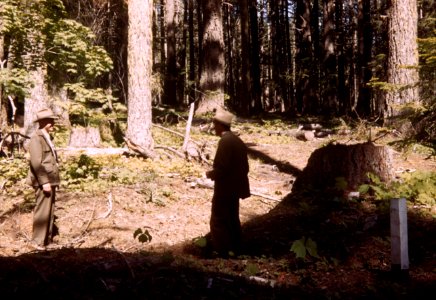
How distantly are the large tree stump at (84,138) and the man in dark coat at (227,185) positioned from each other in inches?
316

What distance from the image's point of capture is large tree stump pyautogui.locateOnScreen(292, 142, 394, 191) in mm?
7777

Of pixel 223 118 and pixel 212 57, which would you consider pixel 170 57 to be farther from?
pixel 223 118

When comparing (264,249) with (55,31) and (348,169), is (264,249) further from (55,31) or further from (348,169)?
(55,31)

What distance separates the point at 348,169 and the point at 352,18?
120ft

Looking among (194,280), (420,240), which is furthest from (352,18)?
(194,280)

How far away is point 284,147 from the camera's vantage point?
1480 cm

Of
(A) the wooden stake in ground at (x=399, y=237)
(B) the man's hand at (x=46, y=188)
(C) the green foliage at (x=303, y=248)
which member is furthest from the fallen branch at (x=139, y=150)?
(A) the wooden stake in ground at (x=399, y=237)

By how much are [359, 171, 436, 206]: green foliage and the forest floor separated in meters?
0.24

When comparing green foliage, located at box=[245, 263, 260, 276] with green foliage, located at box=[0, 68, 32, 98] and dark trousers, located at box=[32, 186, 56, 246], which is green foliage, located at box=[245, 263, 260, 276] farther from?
green foliage, located at box=[0, 68, 32, 98]

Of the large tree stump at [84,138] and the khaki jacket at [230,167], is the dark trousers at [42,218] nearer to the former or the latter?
the khaki jacket at [230,167]

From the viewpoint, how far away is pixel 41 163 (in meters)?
6.97

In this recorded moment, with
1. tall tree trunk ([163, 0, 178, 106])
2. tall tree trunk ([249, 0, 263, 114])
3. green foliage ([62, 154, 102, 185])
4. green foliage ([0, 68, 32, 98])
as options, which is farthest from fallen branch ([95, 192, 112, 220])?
tall tree trunk ([249, 0, 263, 114])

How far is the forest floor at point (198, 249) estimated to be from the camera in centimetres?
407

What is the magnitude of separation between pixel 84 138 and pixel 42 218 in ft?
21.2
